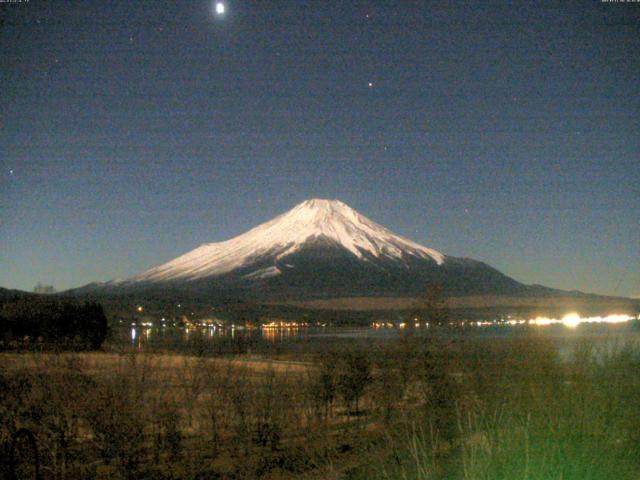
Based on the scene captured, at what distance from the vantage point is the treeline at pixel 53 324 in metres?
38.0

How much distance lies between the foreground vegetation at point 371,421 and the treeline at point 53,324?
81.1ft

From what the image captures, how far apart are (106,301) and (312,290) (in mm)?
51451

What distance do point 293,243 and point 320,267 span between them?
1732 cm

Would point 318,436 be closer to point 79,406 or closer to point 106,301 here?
point 79,406

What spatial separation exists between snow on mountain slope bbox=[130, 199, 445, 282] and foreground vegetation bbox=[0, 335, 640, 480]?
14011cm

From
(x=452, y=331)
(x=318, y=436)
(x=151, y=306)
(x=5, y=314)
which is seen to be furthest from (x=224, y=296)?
(x=318, y=436)

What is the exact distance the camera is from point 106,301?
11025 cm

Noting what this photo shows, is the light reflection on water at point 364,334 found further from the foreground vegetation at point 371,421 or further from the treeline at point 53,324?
the treeline at point 53,324

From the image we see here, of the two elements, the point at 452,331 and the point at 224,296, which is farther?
the point at 224,296

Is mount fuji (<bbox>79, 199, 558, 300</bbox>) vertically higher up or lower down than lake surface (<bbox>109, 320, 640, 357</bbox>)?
higher up

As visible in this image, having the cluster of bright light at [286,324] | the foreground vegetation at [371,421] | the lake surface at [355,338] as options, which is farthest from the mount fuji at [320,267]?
the foreground vegetation at [371,421]

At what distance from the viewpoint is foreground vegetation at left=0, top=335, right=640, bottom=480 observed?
19.1 ft

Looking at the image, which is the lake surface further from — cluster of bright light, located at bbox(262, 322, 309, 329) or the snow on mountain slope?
the snow on mountain slope

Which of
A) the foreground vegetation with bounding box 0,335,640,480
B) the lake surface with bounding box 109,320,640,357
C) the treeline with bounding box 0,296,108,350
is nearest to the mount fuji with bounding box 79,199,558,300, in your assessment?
Answer: the lake surface with bounding box 109,320,640,357
